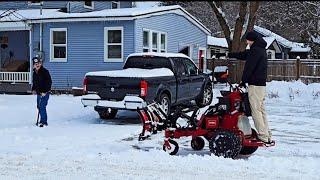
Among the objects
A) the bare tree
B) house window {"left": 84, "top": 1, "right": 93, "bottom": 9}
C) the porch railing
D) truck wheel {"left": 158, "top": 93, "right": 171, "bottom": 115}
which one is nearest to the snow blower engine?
truck wheel {"left": 158, "top": 93, "right": 171, "bottom": 115}

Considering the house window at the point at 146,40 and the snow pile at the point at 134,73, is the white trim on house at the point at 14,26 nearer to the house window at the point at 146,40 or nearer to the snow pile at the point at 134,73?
the house window at the point at 146,40

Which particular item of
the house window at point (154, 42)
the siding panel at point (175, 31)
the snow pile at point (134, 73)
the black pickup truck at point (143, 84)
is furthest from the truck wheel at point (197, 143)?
the house window at point (154, 42)

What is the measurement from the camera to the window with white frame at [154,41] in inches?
979

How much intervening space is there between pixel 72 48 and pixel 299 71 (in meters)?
12.0

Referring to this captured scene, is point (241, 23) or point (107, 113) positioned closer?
point (107, 113)

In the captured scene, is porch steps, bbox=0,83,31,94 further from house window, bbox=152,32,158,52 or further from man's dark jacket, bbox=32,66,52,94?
man's dark jacket, bbox=32,66,52,94

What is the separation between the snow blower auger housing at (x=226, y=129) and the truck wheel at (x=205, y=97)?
833 centimetres

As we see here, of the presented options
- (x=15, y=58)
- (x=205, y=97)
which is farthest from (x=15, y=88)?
(x=205, y=97)

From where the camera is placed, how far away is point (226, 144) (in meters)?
9.08

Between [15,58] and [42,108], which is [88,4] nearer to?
[15,58]

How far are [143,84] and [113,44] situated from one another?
1090 centimetres

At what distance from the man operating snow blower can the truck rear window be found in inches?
251

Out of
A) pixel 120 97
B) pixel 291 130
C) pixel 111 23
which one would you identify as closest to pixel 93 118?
pixel 120 97

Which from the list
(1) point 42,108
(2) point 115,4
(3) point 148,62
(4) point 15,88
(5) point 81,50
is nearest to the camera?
(1) point 42,108
